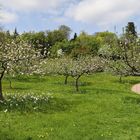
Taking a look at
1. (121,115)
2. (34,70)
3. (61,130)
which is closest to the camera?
(61,130)

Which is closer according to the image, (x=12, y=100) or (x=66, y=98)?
(x=12, y=100)

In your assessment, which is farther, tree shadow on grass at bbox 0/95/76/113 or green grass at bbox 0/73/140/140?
tree shadow on grass at bbox 0/95/76/113

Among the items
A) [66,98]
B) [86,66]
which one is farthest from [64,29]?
[66,98]

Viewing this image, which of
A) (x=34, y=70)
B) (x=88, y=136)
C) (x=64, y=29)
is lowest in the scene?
(x=88, y=136)

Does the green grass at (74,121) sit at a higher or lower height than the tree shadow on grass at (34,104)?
lower

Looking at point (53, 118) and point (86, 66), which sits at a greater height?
point (86, 66)

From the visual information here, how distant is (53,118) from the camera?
25.3m

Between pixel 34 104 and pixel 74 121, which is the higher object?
pixel 34 104

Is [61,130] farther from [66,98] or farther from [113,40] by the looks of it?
[66,98]

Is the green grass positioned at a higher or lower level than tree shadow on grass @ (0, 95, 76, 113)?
lower

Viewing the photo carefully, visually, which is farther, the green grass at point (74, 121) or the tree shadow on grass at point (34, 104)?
the tree shadow on grass at point (34, 104)

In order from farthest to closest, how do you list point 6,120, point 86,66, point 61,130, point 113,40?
point 86,66, point 6,120, point 61,130, point 113,40

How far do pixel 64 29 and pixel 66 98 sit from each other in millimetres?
144865

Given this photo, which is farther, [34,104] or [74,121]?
[34,104]
